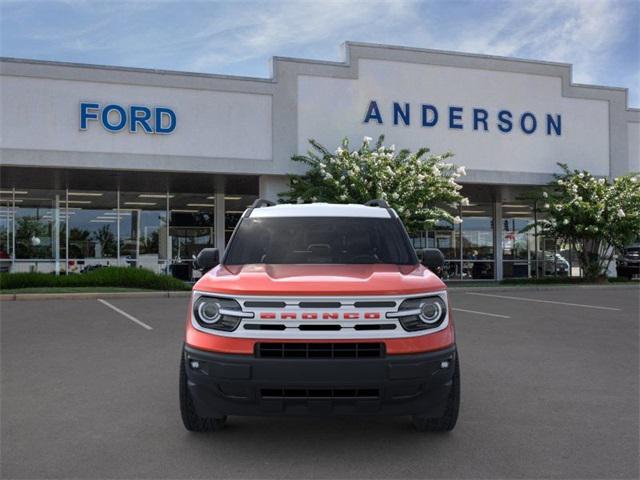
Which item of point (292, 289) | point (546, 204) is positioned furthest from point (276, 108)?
point (292, 289)

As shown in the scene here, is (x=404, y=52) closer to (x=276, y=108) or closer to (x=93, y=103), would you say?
(x=276, y=108)

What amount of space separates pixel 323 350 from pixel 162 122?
59.6 ft

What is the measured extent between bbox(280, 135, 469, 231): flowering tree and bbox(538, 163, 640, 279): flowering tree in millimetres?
4874

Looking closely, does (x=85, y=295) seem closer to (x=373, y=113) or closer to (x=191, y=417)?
(x=373, y=113)

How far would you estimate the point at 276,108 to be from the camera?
72.3ft

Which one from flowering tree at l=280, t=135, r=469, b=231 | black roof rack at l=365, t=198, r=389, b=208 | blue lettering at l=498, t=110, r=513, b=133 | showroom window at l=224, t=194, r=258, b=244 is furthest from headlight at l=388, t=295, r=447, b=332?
showroom window at l=224, t=194, r=258, b=244

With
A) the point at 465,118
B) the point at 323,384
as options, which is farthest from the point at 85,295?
the point at 465,118

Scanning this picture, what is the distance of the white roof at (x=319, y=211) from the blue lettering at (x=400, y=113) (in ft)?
58.4

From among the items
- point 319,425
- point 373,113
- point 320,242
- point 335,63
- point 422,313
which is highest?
point 335,63

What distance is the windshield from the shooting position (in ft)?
18.6

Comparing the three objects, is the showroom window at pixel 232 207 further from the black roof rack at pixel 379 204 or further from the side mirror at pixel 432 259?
the side mirror at pixel 432 259

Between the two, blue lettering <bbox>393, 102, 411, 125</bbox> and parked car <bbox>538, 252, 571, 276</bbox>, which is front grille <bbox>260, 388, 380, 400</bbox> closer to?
blue lettering <bbox>393, 102, 411, 125</bbox>

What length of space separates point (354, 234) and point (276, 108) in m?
16.7

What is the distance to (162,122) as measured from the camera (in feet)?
68.7
